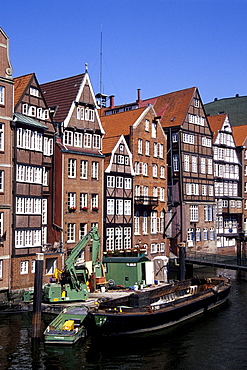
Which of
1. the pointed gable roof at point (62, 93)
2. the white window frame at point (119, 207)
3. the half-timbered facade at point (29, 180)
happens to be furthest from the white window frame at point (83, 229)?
the pointed gable roof at point (62, 93)

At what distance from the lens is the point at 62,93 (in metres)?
53.6

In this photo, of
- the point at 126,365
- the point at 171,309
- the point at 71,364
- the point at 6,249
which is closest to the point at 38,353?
the point at 71,364

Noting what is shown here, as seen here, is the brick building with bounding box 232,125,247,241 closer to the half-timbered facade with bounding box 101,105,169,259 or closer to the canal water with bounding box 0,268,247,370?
the half-timbered facade with bounding box 101,105,169,259

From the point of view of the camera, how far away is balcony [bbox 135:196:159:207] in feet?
195

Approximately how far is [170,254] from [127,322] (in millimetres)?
33820

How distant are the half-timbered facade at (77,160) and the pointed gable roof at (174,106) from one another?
59.3 ft

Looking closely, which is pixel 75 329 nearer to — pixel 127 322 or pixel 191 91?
pixel 127 322

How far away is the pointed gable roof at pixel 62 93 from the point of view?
51453 mm

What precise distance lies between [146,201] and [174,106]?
17935 mm

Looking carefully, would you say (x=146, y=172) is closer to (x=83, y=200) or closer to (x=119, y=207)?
(x=119, y=207)

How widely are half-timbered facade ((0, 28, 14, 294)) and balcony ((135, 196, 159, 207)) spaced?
68.2ft

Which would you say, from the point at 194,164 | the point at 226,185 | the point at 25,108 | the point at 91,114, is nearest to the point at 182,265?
the point at 91,114

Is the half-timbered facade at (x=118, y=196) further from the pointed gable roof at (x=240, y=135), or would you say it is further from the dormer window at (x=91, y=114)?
the pointed gable roof at (x=240, y=135)

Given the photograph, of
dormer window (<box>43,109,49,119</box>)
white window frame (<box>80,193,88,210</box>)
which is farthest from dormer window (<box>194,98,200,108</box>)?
dormer window (<box>43,109,49,119</box>)
